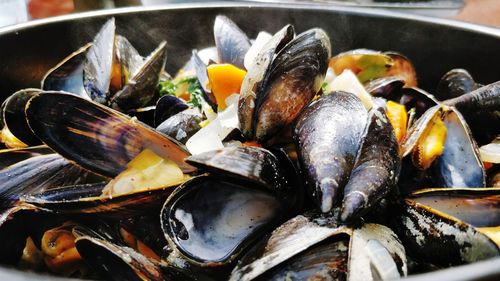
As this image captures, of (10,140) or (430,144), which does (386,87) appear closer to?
(430,144)

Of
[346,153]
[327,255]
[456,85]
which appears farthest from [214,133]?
[456,85]

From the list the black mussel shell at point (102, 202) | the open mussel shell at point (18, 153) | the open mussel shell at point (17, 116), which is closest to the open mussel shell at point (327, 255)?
the black mussel shell at point (102, 202)

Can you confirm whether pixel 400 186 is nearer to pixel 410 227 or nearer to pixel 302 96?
pixel 410 227

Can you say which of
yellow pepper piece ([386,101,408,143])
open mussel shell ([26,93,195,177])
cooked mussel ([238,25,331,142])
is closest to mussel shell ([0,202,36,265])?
open mussel shell ([26,93,195,177])

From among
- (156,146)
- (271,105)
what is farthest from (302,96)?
(156,146)

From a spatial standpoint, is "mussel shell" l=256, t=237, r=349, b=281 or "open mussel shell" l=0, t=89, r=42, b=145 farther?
"open mussel shell" l=0, t=89, r=42, b=145

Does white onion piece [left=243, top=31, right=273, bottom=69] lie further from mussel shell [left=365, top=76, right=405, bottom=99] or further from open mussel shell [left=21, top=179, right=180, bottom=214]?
open mussel shell [left=21, top=179, right=180, bottom=214]
